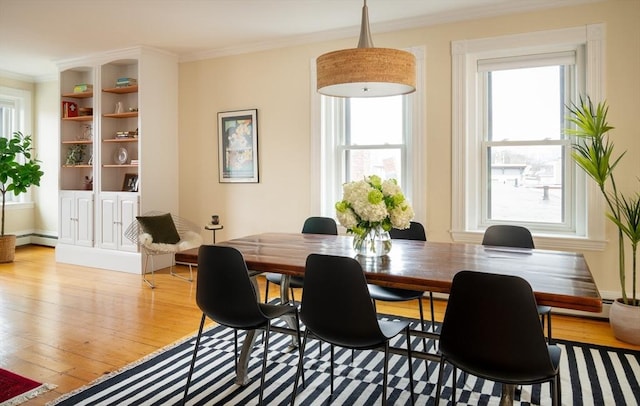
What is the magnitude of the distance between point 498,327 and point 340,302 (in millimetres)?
657

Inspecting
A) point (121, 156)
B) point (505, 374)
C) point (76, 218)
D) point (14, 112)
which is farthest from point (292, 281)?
point (14, 112)

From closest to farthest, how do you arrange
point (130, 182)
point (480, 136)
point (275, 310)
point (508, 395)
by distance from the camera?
1. point (508, 395)
2. point (275, 310)
3. point (480, 136)
4. point (130, 182)

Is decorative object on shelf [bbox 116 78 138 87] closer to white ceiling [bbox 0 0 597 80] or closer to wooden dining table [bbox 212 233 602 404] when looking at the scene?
white ceiling [bbox 0 0 597 80]

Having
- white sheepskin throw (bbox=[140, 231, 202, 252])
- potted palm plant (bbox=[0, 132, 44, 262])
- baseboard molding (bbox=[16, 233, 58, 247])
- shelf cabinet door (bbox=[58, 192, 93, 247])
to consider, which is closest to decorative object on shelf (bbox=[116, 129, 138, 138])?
shelf cabinet door (bbox=[58, 192, 93, 247])

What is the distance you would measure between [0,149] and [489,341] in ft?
22.2

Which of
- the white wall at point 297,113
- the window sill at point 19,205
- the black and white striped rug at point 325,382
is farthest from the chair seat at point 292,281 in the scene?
the window sill at point 19,205

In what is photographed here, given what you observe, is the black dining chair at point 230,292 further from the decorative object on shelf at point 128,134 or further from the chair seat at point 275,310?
the decorative object on shelf at point 128,134

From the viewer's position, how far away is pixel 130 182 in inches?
236

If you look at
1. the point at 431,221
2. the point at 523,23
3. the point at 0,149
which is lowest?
the point at 431,221

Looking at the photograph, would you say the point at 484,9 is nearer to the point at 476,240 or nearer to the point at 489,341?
the point at 476,240

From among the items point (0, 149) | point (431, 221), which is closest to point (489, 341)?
point (431, 221)

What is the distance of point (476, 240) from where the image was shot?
4.18 metres

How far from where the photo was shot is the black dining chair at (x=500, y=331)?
1.61 meters

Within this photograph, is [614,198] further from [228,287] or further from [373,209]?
[228,287]
